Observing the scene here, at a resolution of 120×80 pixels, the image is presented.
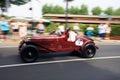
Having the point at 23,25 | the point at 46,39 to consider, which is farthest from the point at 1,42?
the point at 46,39

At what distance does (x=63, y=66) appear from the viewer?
34.9 feet

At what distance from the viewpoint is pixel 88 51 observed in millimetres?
12445

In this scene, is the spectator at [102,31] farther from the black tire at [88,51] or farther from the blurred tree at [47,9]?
the blurred tree at [47,9]

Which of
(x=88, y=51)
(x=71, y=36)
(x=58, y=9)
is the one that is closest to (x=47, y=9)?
(x=58, y=9)

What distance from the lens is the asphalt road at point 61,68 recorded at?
29.8 ft

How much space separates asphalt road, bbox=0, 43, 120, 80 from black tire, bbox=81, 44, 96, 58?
0.25m

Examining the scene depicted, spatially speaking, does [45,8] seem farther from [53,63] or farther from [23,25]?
[53,63]

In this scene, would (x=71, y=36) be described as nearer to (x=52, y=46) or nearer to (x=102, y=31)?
(x=52, y=46)

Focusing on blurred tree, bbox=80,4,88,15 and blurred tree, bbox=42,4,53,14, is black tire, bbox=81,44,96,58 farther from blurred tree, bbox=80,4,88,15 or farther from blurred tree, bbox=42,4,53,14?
blurred tree, bbox=80,4,88,15

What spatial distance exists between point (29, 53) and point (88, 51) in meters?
2.79

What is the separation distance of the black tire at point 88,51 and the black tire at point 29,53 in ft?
7.40

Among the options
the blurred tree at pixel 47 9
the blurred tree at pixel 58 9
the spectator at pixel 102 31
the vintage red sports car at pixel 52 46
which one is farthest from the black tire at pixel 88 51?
the blurred tree at pixel 47 9

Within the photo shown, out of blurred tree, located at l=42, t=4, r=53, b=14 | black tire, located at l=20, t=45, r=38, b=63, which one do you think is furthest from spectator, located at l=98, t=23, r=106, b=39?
blurred tree, located at l=42, t=4, r=53, b=14

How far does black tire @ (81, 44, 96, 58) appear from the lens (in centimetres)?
1230
